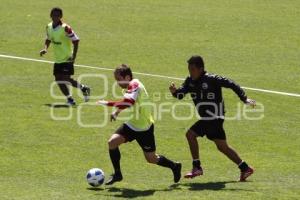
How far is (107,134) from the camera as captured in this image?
58.5 feet

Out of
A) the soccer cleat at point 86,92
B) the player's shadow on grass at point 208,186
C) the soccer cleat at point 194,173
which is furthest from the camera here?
the soccer cleat at point 86,92

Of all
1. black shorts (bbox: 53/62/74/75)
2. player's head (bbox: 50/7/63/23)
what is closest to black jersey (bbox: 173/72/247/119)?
player's head (bbox: 50/7/63/23)

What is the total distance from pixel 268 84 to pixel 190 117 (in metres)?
4.68

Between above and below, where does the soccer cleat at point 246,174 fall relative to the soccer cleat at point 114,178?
above

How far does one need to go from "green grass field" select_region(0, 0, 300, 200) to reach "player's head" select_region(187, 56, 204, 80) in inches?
73.0

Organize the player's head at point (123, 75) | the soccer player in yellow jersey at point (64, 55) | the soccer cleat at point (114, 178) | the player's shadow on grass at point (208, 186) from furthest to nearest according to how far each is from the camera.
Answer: the soccer player in yellow jersey at point (64, 55), the soccer cleat at point (114, 178), the player's shadow on grass at point (208, 186), the player's head at point (123, 75)

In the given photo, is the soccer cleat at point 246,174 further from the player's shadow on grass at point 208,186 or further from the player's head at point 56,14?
the player's head at point 56,14

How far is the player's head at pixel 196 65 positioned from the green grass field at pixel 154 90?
1854 millimetres

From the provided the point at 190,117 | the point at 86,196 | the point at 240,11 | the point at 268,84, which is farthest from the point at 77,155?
the point at 240,11

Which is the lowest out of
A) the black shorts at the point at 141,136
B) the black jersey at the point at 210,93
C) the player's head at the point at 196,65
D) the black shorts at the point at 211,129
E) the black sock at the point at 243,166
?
the black sock at the point at 243,166

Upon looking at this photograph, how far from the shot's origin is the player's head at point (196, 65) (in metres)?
13.5

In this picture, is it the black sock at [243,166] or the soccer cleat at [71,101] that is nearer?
the black sock at [243,166]

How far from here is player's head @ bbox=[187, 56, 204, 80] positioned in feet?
44.2

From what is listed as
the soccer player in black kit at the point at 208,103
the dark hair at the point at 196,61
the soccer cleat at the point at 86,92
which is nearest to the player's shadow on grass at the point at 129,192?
the soccer player in black kit at the point at 208,103
